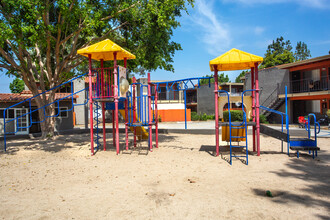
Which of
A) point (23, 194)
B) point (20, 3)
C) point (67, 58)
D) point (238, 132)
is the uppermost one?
point (20, 3)

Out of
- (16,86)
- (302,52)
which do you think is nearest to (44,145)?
(16,86)

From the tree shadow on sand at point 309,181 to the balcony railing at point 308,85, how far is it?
17.2m

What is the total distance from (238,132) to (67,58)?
10.2m


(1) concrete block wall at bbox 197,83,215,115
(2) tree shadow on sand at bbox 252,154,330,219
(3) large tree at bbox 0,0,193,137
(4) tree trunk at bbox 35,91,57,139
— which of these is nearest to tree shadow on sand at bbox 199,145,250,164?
(2) tree shadow on sand at bbox 252,154,330,219

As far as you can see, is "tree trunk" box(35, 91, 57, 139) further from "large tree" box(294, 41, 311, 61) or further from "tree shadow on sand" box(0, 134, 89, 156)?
"large tree" box(294, 41, 311, 61)

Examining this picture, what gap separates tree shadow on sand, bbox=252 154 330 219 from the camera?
4.57 m

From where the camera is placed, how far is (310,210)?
416 centimetres

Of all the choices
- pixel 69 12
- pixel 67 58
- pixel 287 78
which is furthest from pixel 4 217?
pixel 287 78

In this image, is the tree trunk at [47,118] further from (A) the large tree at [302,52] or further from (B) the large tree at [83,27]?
(A) the large tree at [302,52]

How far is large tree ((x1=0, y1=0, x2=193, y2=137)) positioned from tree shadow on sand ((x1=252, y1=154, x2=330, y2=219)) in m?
7.97

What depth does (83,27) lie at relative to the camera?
12414 millimetres

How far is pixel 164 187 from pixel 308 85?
23.8 m

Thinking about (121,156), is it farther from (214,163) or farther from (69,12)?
(69,12)

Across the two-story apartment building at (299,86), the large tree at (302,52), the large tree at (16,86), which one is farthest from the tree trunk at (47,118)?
the large tree at (302,52)
